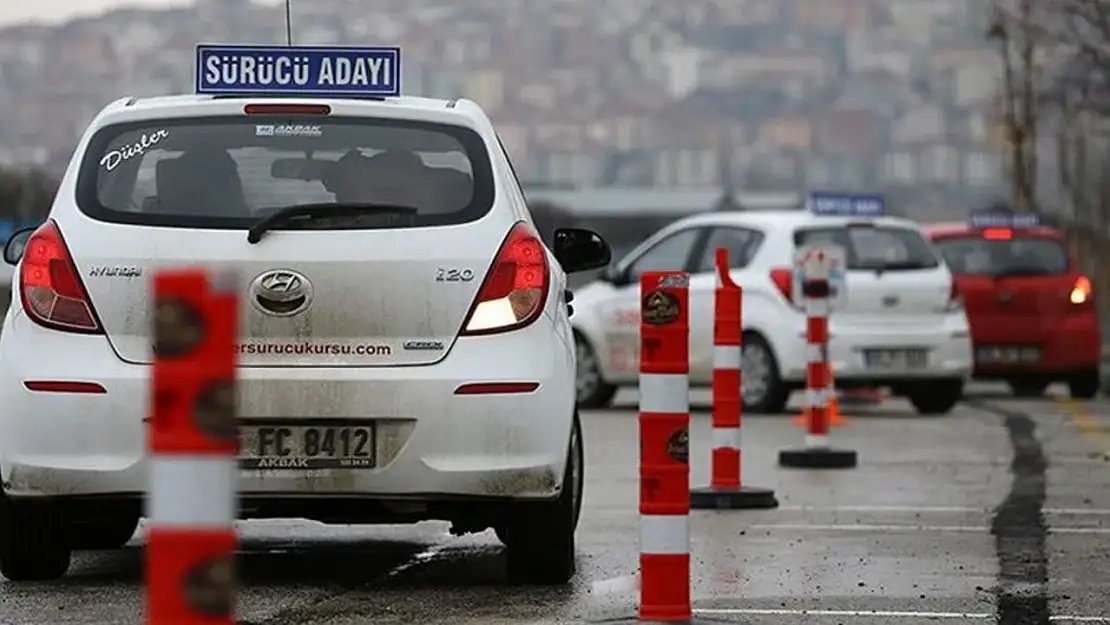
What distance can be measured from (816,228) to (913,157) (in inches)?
6099

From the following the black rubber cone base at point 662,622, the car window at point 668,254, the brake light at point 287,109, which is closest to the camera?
the black rubber cone base at point 662,622

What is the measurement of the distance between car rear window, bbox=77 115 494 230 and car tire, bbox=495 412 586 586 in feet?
2.97

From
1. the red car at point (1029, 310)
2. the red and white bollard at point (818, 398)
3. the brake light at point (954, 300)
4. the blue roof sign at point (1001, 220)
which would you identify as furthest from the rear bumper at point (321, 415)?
the blue roof sign at point (1001, 220)

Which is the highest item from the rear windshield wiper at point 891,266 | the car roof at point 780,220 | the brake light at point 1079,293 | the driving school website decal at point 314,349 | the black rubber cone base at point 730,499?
the driving school website decal at point 314,349

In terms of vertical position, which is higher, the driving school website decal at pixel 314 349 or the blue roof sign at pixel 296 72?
the blue roof sign at pixel 296 72

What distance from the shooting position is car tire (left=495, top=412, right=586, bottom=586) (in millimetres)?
8641

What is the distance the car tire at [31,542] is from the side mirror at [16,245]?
899 millimetres

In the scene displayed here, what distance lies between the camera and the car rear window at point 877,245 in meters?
20.1

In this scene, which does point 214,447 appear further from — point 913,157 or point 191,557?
point 913,157

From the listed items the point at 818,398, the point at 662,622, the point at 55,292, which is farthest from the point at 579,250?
the point at 818,398

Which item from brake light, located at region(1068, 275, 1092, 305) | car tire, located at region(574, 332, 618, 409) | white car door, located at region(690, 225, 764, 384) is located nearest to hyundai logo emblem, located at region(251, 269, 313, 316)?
white car door, located at region(690, 225, 764, 384)

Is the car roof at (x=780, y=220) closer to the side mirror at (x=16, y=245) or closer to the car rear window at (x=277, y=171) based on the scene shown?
the side mirror at (x=16, y=245)

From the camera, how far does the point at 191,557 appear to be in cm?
400

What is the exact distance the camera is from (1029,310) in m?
22.8
